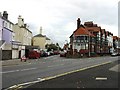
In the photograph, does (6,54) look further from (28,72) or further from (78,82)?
(78,82)

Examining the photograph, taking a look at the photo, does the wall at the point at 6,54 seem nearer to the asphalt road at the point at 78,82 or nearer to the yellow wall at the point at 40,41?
the asphalt road at the point at 78,82

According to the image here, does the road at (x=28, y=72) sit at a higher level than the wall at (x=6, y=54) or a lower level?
lower

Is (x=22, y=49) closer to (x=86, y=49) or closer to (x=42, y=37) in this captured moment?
(x=86, y=49)

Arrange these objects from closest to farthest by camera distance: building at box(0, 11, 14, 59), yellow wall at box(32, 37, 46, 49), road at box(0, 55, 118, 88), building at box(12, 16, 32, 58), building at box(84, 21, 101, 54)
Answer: road at box(0, 55, 118, 88) < building at box(0, 11, 14, 59) < building at box(12, 16, 32, 58) < building at box(84, 21, 101, 54) < yellow wall at box(32, 37, 46, 49)

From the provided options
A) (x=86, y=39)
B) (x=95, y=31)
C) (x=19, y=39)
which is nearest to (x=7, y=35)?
(x=19, y=39)

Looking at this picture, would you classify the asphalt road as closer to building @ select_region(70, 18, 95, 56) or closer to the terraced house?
the terraced house

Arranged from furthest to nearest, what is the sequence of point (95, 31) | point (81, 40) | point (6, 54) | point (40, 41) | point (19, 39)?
point (40, 41), point (95, 31), point (81, 40), point (19, 39), point (6, 54)

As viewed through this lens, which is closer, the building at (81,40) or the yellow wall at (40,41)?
the building at (81,40)

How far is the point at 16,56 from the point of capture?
2692 inches

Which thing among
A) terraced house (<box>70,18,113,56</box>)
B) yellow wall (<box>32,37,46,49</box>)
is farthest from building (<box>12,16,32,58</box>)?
yellow wall (<box>32,37,46,49</box>)

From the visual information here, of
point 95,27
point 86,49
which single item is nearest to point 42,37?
point 95,27

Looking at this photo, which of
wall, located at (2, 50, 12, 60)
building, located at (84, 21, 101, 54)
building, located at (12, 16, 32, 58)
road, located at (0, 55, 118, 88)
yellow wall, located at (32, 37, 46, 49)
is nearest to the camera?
road, located at (0, 55, 118, 88)

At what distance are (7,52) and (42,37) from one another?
8098 cm

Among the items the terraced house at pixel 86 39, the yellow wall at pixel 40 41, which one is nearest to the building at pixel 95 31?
the terraced house at pixel 86 39
